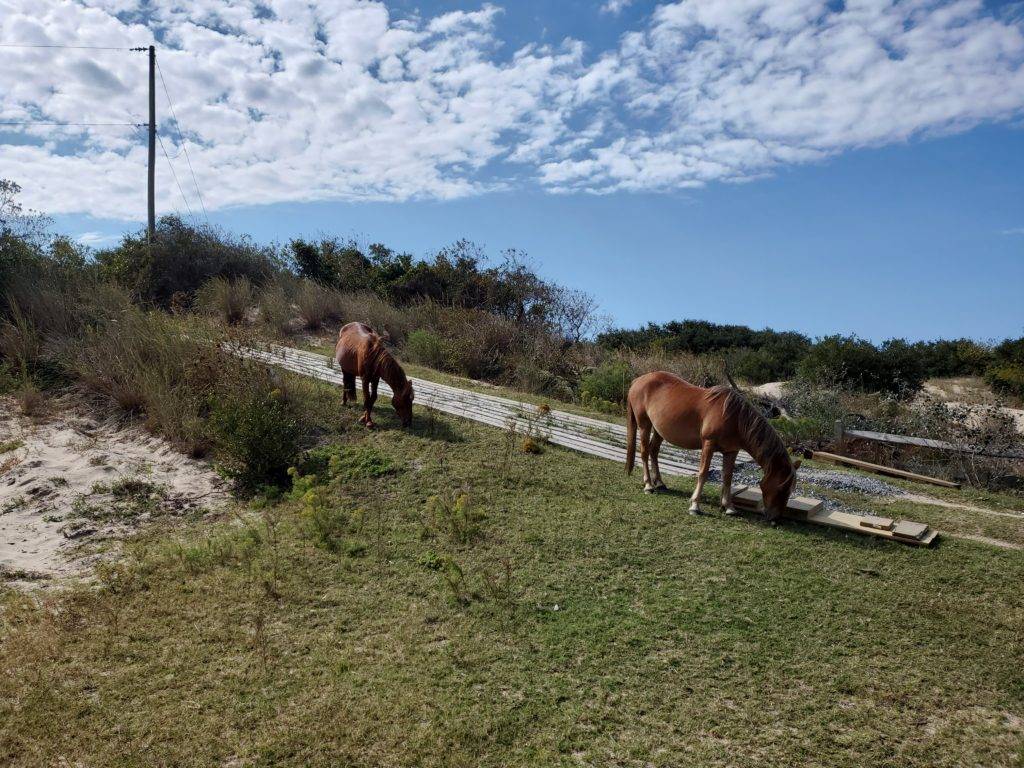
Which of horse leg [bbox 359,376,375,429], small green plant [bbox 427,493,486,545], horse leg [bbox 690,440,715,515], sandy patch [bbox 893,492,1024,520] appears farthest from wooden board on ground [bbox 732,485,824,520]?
horse leg [bbox 359,376,375,429]

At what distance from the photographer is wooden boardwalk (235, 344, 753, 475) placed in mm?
9219

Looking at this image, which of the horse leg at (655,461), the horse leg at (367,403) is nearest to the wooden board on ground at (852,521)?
the horse leg at (655,461)

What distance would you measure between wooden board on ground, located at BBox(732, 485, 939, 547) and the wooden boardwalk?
166 centimetres

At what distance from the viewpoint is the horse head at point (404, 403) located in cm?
945

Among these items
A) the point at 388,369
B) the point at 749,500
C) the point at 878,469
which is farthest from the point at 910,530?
the point at 388,369

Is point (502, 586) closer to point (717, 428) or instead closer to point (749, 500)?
point (717, 428)

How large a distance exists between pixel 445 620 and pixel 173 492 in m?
4.93

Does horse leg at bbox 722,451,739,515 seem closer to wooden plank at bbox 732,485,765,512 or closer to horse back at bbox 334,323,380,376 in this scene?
wooden plank at bbox 732,485,765,512

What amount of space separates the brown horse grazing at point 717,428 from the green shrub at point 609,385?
6284mm

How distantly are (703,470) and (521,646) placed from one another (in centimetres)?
295

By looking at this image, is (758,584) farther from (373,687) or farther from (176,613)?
(176,613)

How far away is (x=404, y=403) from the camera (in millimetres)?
9492

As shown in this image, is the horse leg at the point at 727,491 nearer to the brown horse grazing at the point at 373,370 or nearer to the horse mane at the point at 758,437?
the horse mane at the point at 758,437

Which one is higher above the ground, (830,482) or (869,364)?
(869,364)
